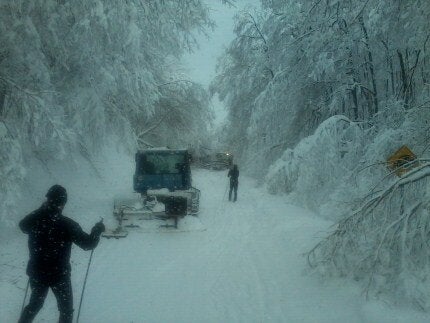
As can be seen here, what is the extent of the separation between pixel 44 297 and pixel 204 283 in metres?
3.57

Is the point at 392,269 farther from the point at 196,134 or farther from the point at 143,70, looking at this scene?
the point at 196,134

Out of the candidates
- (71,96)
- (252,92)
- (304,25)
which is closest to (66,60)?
(71,96)

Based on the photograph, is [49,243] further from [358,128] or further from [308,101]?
[308,101]

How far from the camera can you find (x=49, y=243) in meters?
5.09

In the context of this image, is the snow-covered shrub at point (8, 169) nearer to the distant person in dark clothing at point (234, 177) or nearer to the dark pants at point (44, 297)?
the dark pants at point (44, 297)

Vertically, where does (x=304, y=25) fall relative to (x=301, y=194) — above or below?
above

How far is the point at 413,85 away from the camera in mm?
9250

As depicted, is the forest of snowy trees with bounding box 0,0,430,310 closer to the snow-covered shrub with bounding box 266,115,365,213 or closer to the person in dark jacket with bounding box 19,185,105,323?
the snow-covered shrub with bounding box 266,115,365,213

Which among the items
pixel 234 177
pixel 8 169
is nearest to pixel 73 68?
pixel 8 169

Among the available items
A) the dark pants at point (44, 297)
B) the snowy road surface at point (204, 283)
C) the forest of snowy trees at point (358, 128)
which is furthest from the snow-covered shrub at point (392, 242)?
the dark pants at point (44, 297)

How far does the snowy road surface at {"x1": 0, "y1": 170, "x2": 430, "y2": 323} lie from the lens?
6.65 metres

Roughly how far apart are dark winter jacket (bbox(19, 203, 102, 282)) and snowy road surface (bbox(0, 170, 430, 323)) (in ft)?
4.86

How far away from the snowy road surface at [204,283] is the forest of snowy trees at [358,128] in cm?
51

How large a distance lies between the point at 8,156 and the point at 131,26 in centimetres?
409
